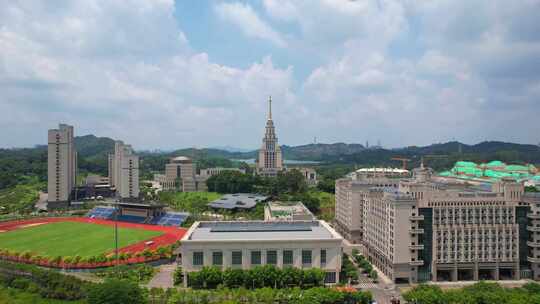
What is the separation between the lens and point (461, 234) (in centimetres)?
3503

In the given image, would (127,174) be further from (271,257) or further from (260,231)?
(271,257)

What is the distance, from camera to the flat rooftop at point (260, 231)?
3553 centimetres

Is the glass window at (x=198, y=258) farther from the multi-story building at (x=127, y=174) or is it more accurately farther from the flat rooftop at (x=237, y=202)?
the multi-story building at (x=127, y=174)

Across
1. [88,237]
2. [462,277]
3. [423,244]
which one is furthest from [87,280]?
[462,277]

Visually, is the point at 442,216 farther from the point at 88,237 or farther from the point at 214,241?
the point at 88,237

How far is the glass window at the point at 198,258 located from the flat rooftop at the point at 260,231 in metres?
1.34

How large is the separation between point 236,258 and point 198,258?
10.5 ft

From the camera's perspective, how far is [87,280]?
35250mm

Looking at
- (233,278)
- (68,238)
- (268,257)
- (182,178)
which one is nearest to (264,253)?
(268,257)

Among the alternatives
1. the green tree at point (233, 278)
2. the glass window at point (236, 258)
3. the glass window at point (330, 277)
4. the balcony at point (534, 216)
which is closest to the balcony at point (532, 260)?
the balcony at point (534, 216)

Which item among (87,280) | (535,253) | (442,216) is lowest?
(87,280)

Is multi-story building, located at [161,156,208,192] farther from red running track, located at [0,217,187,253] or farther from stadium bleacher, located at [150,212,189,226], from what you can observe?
stadium bleacher, located at [150,212,189,226]

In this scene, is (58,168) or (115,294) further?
(58,168)

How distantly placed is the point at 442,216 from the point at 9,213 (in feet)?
220
